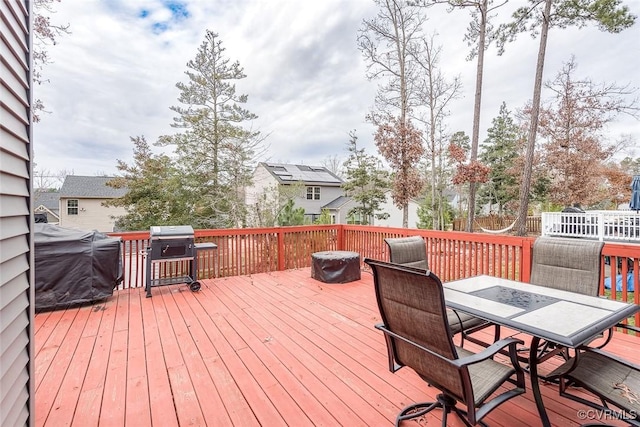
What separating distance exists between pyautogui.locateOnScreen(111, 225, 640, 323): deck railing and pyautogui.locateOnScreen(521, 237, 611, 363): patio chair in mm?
744

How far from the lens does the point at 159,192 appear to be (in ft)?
46.4

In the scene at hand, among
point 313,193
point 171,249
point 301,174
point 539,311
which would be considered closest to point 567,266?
point 539,311

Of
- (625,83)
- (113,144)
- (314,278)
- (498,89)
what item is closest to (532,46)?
(498,89)

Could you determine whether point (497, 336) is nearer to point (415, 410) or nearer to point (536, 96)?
point (415, 410)

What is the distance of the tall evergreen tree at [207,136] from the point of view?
13.6 metres

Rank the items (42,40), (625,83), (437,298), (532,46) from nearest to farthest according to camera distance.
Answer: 1. (437,298)
2. (42,40)
3. (532,46)
4. (625,83)

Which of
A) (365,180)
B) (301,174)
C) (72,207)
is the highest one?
(301,174)

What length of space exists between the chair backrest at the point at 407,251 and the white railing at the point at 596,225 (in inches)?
342

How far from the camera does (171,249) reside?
468cm

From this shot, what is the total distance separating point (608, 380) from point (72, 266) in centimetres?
542

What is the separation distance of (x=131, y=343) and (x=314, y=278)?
10.1 ft

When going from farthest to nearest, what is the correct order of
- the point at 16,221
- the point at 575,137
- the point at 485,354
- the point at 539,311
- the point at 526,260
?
1. the point at 575,137
2. the point at 526,260
3. the point at 539,311
4. the point at 485,354
5. the point at 16,221

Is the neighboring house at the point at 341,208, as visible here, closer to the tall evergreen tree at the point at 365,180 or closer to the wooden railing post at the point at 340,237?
the tall evergreen tree at the point at 365,180

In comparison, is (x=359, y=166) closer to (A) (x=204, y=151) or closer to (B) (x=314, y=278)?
(A) (x=204, y=151)
